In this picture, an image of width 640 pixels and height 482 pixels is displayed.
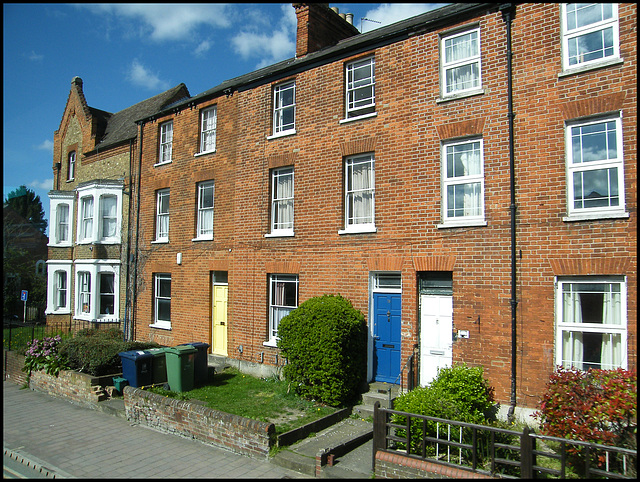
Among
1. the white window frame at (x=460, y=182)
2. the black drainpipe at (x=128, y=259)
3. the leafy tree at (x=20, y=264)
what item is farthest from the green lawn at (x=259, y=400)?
the leafy tree at (x=20, y=264)

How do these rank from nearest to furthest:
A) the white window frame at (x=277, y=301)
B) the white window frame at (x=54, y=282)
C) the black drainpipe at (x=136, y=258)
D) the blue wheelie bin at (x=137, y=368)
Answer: the blue wheelie bin at (x=137, y=368), the white window frame at (x=277, y=301), the black drainpipe at (x=136, y=258), the white window frame at (x=54, y=282)

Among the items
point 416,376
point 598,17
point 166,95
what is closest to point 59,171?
point 166,95

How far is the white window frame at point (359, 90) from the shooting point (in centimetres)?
1230

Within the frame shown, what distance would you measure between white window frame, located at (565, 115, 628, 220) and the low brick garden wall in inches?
285

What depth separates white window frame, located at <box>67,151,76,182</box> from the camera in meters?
23.9

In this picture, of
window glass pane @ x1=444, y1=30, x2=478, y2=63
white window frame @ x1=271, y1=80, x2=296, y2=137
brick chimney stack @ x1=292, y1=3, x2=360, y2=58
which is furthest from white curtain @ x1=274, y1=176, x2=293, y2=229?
window glass pane @ x1=444, y1=30, x2=478, y2=63

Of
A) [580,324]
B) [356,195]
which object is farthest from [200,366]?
[580,324]

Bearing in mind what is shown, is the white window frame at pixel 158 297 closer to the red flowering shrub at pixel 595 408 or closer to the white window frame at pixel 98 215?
the white window frame at pixel 98 215

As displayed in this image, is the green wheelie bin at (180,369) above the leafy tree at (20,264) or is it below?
below

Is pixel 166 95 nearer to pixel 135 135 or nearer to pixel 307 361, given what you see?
pixel 135 135

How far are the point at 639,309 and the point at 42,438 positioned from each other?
11905 mm

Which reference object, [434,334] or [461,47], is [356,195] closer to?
[434,334]

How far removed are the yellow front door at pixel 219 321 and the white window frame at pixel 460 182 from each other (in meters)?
7.98

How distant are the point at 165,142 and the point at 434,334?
13122mm
